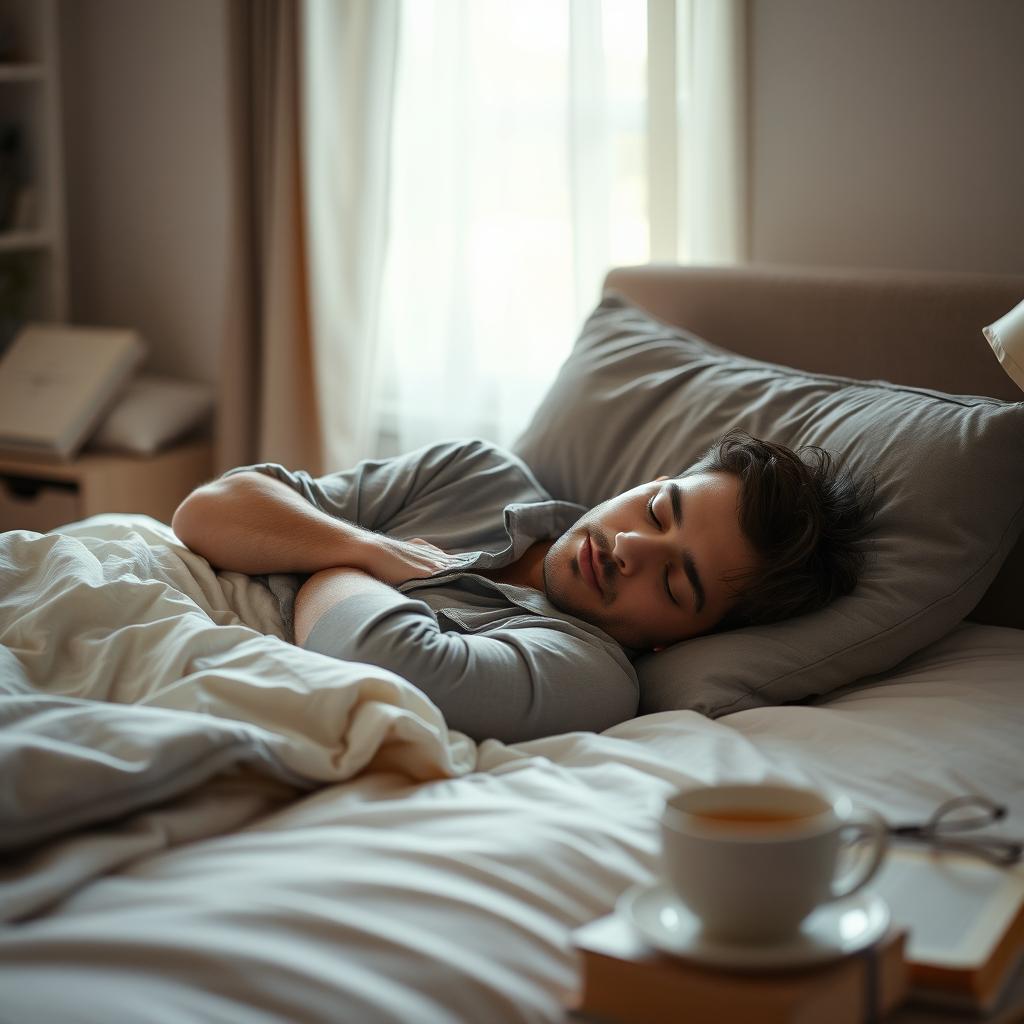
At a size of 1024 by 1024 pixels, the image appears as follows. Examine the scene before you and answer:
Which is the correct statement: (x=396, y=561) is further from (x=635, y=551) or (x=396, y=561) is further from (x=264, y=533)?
(x=635, y=551)

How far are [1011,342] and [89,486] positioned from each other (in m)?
2.13

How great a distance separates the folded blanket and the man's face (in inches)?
13.0

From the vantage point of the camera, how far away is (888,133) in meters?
2.31

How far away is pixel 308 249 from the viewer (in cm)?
296

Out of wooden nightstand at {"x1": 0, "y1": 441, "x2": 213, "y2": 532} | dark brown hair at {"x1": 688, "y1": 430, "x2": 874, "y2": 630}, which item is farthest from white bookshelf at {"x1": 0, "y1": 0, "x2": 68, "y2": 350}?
dark brown hair at {"x1": 688, "y1": 430, "x2": 874, "y2": 630}

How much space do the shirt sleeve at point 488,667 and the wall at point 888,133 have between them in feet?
4.18

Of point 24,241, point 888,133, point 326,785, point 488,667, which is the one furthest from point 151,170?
point 326,785

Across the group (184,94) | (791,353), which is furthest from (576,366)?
(184,94)

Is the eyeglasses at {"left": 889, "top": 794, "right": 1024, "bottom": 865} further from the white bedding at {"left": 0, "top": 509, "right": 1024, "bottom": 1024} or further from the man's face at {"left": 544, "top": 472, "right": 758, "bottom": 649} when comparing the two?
the man's face at {"left": 544, "top": 472, "right": 758, "bottom": 649}

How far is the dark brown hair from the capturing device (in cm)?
149

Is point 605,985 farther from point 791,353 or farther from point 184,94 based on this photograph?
point 184,94

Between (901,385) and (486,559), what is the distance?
0.68 metres

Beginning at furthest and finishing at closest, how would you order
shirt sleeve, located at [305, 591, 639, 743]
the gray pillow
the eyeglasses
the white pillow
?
1. the white pillow
2. the gray pillow
3. shirt sleeve, located at [305, 591, 639, 743]
4. the eyeglasses

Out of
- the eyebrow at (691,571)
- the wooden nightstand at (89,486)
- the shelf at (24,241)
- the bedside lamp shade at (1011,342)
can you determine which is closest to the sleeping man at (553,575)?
the eyebrow at (691,571)
